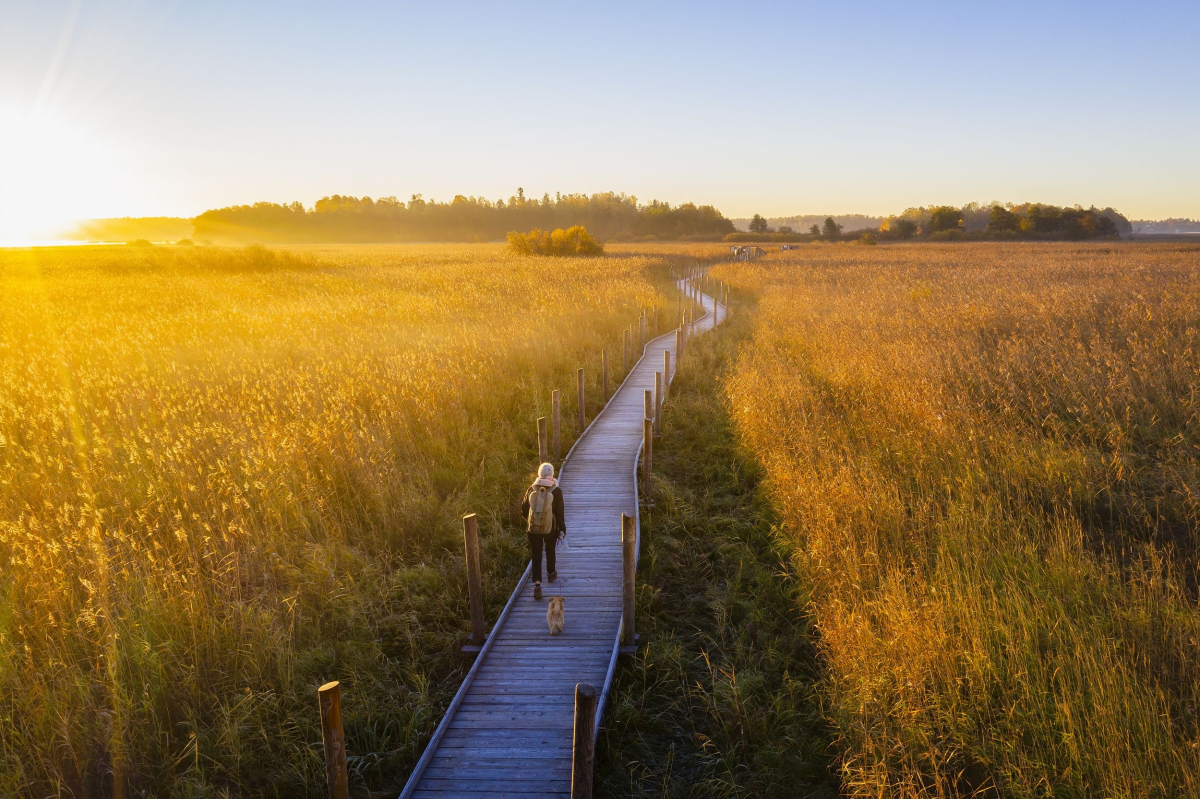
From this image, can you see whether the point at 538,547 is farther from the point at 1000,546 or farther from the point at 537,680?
the point at 1000,546

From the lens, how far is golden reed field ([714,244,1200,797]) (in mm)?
4381

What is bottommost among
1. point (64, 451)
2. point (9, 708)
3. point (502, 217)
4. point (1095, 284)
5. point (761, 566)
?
point (761, 566)

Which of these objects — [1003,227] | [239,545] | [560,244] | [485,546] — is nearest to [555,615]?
[485,546]

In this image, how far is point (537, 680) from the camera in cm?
568

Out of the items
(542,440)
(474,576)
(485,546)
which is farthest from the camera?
(542,440)

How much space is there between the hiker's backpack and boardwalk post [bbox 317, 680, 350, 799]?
10.7 feet

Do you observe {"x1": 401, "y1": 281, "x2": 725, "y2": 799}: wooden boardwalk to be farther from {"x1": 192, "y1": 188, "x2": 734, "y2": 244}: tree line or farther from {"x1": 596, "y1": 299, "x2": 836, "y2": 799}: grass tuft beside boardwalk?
{"x1": 192, "y1": 188, "x2": 734, "y2": 244}: tree line

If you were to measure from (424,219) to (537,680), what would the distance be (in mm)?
153687

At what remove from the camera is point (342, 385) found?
11.9 metres

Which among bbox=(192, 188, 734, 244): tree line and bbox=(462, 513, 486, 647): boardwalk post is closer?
bbox=(462, 513, 486, 647): boardwalk post

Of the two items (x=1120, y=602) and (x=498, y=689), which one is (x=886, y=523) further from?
(x=498, y=689)

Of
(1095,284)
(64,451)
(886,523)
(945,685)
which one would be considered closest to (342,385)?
(64,451)

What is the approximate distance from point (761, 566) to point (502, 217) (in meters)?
146

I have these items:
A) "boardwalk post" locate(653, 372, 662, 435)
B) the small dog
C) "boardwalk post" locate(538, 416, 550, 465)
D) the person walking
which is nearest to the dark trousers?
the person walking
